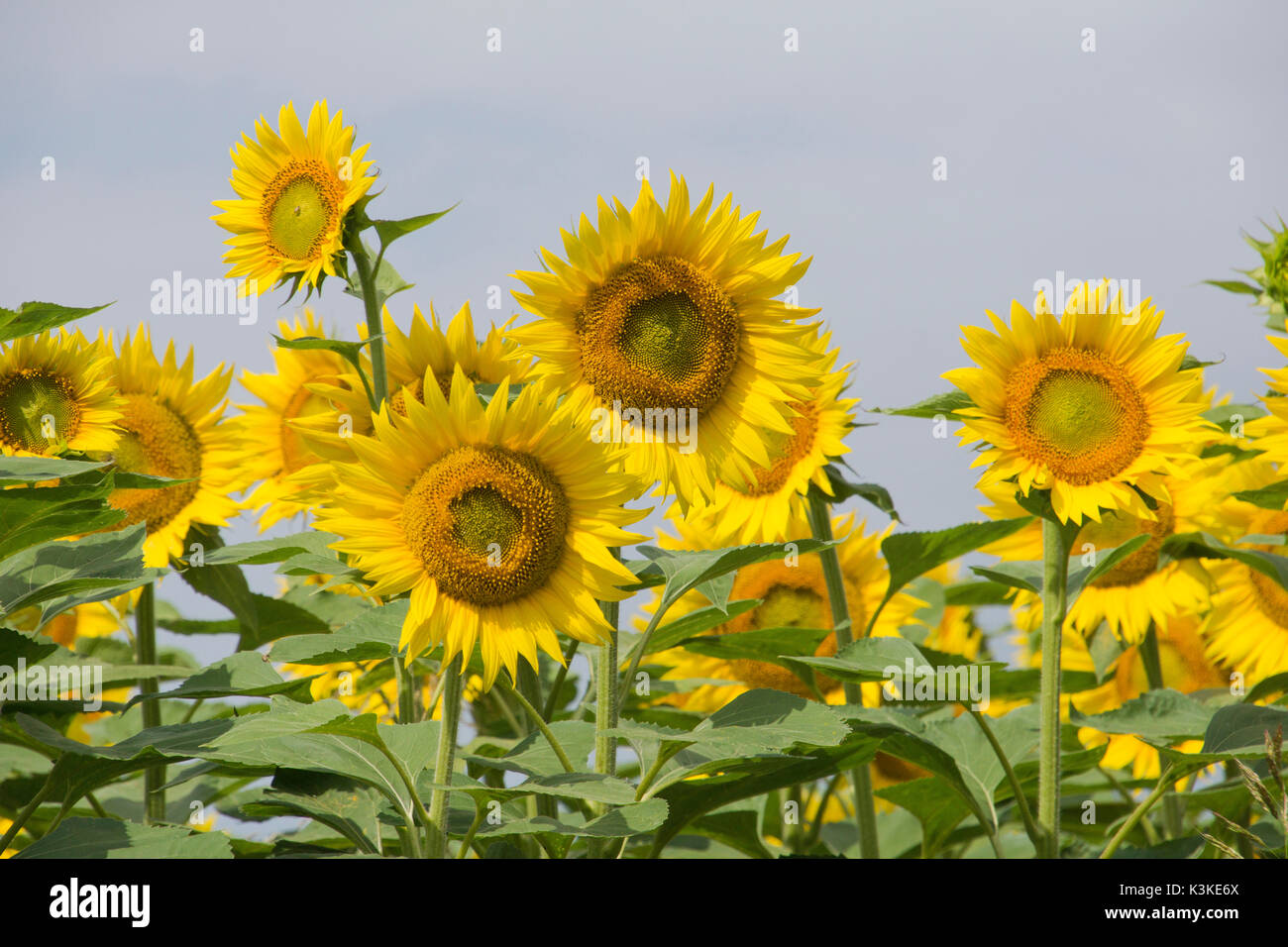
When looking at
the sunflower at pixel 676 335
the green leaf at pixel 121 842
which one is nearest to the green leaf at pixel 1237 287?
the sunflower at pixel 676 335

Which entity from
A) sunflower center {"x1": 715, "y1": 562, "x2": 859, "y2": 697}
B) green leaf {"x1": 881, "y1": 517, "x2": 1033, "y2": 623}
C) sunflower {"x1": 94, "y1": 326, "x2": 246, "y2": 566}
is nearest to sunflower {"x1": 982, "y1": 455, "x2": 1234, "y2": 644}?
green leaf {"x1": 881, "y1": 517, "x2": 1033, "y2": 623}

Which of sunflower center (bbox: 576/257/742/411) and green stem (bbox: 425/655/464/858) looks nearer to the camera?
green stem (bbox: 425/655/464/858)

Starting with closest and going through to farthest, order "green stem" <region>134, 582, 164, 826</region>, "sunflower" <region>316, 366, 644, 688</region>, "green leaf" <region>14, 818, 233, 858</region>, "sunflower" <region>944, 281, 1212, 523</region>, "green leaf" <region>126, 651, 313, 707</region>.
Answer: "green leaf" <region>14, 818, 233, 858</region> < "sunflower" <region>316, 366, 644, 688</region> < "green leaf" <region>126, 651, 313, 707</region> < "sunflower" <region>944, 281, 1212, 523</region> < "green stem" <region>134, 582, 164, 826</region>

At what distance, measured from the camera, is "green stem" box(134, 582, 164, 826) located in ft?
9.50

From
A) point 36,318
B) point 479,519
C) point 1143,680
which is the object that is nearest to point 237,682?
point 479,519

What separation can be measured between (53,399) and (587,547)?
1501 millimetres

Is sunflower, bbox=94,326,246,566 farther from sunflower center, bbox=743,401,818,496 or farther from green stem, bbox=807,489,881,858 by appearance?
green stem, bbox=807,489,881,858

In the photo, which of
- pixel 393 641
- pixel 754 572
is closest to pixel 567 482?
pixel 393 641

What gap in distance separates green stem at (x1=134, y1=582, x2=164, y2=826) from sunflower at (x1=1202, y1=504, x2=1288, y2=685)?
283 cm

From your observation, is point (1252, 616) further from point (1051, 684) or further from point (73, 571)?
point (73, 571)

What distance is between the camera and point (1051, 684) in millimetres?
2598

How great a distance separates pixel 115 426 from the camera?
3.05 metres

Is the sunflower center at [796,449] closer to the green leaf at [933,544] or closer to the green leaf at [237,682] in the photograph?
the green leaf at [933,544]
